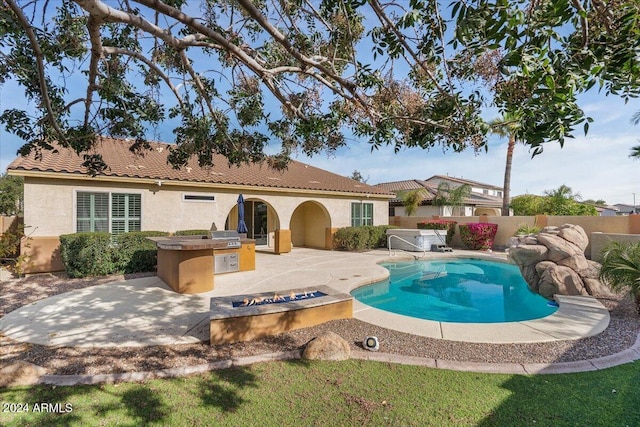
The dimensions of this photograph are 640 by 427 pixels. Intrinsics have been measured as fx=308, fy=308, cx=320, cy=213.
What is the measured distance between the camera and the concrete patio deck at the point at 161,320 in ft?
19.8

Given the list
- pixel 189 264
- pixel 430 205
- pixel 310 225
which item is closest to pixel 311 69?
pixel 189 264

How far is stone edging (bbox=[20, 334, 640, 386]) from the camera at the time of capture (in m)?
4.46

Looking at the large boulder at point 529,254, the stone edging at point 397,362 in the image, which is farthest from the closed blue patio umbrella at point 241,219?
the large boulder at point 529,254

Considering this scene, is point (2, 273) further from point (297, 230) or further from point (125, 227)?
point (297, 230)

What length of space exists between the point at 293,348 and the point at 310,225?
17.7 meters

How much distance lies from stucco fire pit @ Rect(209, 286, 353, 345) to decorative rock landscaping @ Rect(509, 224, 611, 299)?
7142mm

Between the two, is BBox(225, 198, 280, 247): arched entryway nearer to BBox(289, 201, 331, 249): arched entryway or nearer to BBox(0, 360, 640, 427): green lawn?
BBox(289, 201, 331, 249): arched entryway

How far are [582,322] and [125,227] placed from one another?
1600 centimetres

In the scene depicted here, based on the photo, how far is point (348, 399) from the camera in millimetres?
4020

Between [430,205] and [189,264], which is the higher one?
[430,205]

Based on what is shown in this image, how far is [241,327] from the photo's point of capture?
19.3 ft

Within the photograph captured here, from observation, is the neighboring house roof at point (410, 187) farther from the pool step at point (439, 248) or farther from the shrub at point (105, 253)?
the shrub at point (105, 253)

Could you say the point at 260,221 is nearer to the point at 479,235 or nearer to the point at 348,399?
the point at 479,235

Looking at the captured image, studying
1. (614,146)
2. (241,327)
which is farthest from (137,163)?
(614,146)
